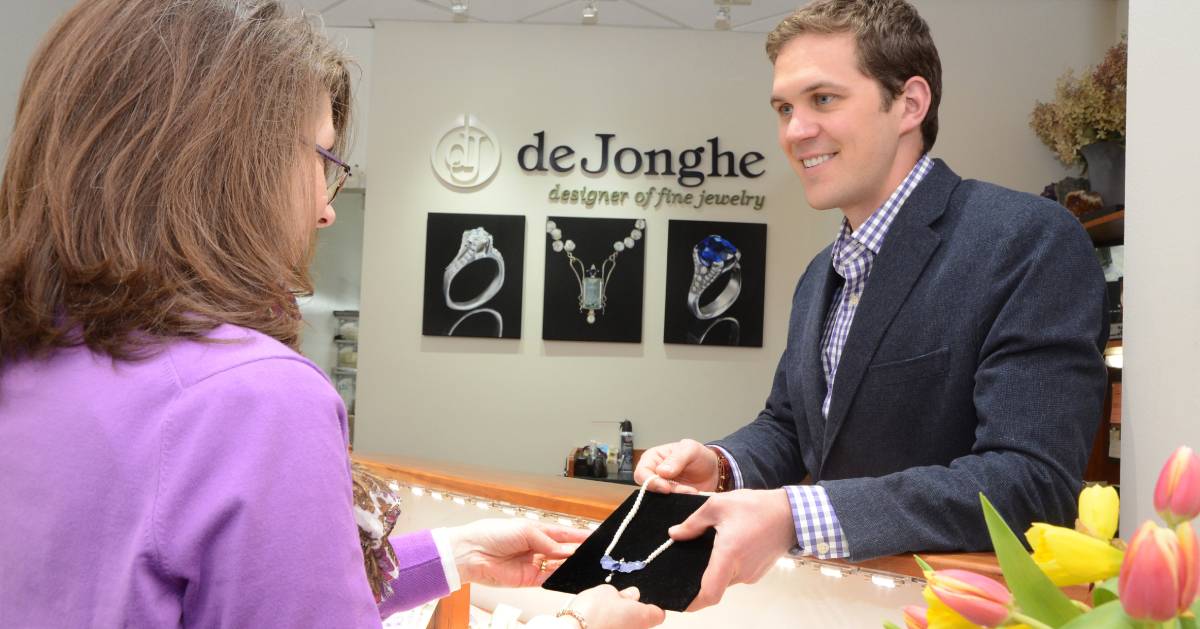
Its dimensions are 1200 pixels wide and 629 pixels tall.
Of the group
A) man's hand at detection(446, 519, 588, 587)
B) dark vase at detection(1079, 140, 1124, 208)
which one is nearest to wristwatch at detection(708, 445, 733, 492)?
man's hand at detection(446, 519, 588, 587)

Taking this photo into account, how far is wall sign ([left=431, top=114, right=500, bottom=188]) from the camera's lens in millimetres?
6230

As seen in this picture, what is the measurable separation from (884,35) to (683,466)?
0.94 m

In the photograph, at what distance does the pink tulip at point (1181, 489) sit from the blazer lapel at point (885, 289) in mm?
1233

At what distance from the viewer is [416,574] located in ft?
4.69

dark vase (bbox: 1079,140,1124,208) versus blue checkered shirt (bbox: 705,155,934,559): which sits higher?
dark vase (bbox: 1079,140,1124,208)

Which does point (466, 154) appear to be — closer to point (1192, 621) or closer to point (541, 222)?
point (541, 222)

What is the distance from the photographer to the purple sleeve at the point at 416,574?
1.41m

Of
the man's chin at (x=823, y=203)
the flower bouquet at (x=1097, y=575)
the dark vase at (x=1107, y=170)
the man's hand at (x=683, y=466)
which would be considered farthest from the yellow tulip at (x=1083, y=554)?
the dark vase at (x=1107, y=170)

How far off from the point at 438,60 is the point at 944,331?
5243 millimetres

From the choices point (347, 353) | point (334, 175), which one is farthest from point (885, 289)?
point (347, 353)

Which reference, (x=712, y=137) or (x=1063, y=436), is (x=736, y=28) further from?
(x=1063, y=436)

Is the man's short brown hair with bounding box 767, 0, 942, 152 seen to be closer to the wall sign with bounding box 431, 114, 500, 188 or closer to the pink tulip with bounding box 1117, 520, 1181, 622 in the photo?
the pink tulip with bounding box 1117, 520, 1181, 622

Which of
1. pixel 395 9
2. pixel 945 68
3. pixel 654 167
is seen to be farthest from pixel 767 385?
pixel 395 9

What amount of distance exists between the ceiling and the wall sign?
697mm
